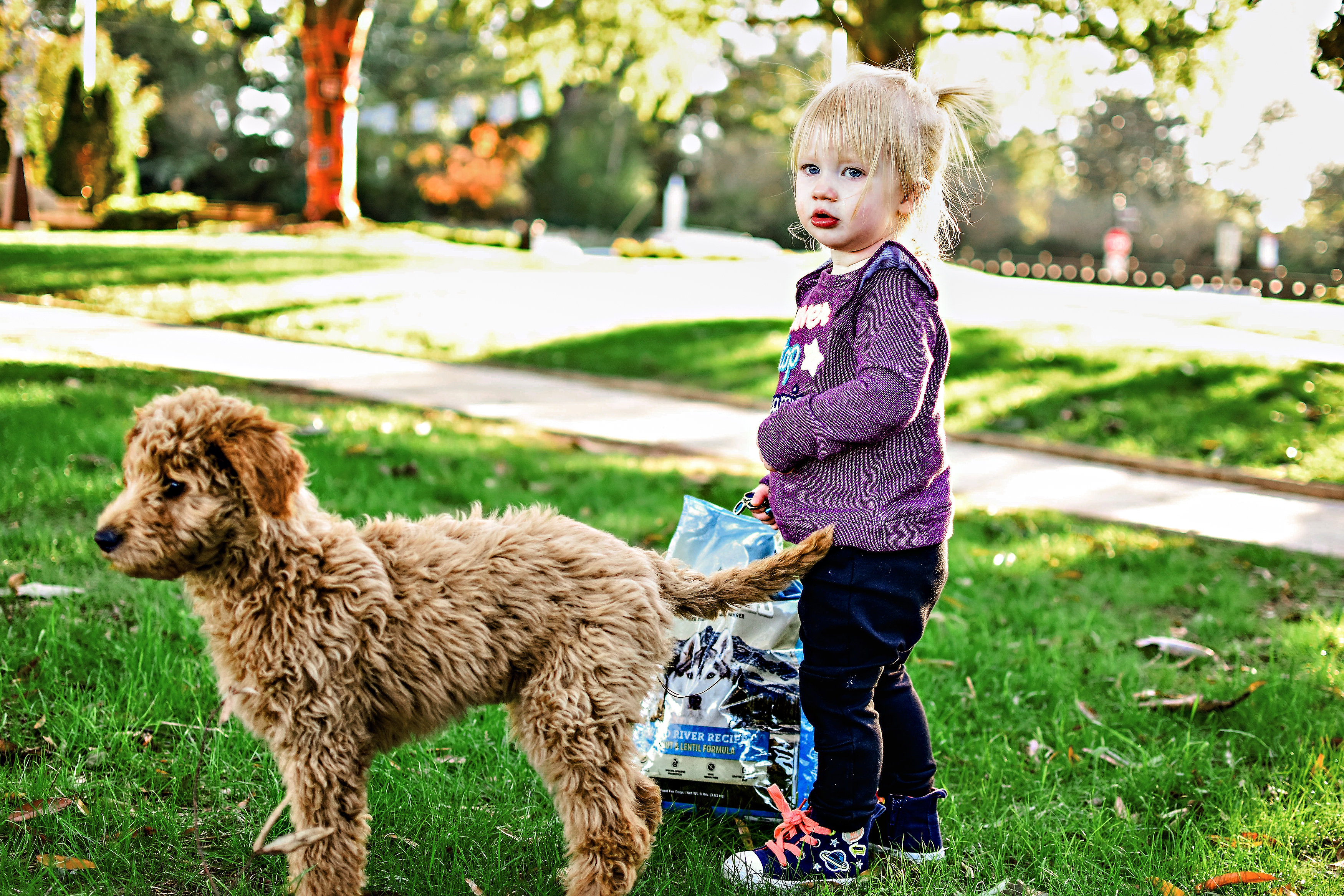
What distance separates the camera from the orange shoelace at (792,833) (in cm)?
272

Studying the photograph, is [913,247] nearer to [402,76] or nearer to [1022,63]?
[1022,63]

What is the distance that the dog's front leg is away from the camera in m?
2.27

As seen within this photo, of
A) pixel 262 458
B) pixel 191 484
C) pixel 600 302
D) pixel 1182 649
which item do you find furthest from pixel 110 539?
pixel 600 302

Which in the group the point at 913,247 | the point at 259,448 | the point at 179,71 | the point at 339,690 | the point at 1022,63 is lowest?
the point at 339,690

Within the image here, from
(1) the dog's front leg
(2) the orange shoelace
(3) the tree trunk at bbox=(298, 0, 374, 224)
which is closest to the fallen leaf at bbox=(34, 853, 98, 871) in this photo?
(1) the dog's front leg

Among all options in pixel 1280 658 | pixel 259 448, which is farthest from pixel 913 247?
pixel 1280 658

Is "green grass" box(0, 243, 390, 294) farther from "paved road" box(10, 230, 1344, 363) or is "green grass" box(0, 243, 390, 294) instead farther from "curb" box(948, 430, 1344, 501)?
"curb" box(948, 430, 1344, 501)

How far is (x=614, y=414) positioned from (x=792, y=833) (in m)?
6.07

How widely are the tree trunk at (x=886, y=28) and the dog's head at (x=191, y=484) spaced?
15.5 m

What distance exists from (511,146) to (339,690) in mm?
48398

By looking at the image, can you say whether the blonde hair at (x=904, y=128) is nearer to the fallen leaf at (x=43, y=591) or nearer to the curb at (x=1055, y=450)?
the fallen leaf at (x=43, y=591)

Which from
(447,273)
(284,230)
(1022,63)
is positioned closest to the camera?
(447,273)

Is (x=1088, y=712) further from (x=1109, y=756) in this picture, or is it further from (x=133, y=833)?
(x=133, y=833)

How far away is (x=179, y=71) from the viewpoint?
42.0 metres
